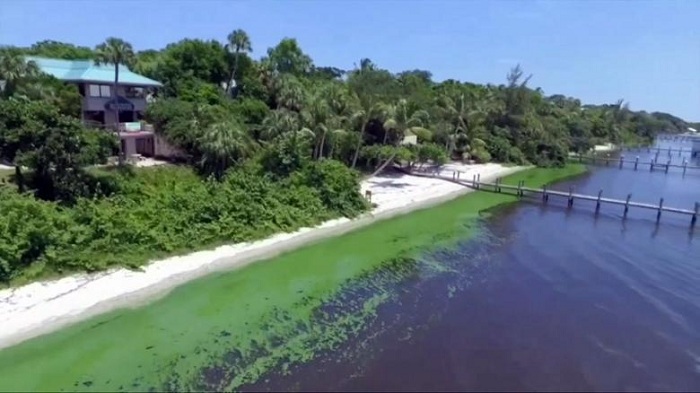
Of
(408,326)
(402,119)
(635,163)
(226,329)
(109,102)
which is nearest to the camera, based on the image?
(226,329)

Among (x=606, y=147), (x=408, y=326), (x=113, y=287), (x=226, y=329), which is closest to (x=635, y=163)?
(x=606, y=147)

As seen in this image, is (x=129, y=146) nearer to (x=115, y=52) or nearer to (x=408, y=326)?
(x=115, y=52)

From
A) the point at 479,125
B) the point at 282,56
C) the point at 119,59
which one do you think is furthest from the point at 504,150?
the point at 119,59

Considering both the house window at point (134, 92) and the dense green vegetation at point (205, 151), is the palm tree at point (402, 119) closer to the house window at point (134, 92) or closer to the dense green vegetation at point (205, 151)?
the dense green vegetation at point (205, 151)

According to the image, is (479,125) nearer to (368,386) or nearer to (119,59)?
(119,59)

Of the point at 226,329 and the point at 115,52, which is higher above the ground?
the point at 115,52

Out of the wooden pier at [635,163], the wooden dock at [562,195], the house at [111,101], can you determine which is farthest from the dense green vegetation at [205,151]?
the wooden pier at [635,163]
